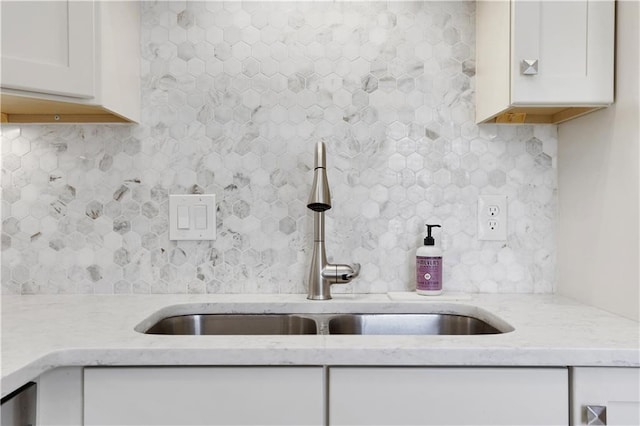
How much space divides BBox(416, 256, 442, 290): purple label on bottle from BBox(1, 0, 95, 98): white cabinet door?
99cm

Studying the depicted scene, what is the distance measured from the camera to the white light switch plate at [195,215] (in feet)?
5.05

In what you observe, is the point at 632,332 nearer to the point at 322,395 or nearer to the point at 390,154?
the point at 322,395

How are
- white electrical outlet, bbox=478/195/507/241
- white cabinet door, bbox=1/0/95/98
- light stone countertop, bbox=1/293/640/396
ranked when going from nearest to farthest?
light stone countertop, bbox=1/293/640/396 < white cabinet door, bbox=1/0/95/98 < white electrical outlet, bbox=478/195/507/241

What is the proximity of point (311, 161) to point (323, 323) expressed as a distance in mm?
486

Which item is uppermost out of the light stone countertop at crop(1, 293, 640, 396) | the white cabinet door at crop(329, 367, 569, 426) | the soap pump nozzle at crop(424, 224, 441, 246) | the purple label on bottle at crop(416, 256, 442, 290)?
the soap pump nozzle at crop(424, 224, 441, 246)

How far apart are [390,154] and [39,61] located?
958mm

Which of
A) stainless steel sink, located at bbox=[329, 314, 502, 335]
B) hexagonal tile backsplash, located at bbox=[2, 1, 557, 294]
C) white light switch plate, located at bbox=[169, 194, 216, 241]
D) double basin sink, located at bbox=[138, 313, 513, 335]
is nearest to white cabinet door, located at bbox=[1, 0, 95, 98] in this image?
hexagonal tile backsplash, located at bbox=[2, 1, 557, 294]

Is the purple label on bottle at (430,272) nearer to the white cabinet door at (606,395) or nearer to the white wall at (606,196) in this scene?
the white wall at (606,196)

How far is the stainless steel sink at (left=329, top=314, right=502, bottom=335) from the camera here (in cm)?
140

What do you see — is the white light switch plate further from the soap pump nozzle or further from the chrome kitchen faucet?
the soap pump nozzle

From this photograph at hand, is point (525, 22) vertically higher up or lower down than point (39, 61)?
higher up

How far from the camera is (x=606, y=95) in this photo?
1.23 metres

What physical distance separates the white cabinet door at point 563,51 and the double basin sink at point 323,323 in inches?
24.3

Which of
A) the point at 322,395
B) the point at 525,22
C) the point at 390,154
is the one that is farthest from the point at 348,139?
the point at 322,395
